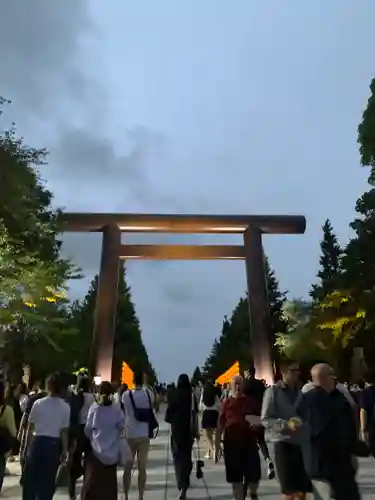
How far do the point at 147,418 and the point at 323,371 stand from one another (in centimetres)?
381

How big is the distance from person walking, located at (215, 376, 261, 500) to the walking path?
1.38m

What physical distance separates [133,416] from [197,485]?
2.19m

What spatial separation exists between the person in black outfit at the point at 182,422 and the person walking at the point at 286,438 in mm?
2813

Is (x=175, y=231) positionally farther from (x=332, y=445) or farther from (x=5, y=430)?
(x=332, y=445)

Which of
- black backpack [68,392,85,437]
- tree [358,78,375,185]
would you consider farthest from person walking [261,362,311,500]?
tree [358,78,375,185]

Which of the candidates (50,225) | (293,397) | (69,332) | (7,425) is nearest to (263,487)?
(293,397)

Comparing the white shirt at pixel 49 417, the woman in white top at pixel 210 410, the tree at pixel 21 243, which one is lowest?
the white shirt at pixel 49 417

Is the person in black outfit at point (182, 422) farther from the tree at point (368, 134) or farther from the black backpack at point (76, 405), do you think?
the tree at point (368, 134)

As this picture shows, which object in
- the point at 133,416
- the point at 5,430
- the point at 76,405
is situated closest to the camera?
the point at 5,430

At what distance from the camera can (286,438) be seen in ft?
20.8

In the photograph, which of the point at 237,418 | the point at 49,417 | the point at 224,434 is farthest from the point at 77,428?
the point at 237,418

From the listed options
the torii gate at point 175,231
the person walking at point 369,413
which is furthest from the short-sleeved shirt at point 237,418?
the torii gate at point 175,231

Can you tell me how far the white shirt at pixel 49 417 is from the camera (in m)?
6.71

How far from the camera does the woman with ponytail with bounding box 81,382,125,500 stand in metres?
6.48
